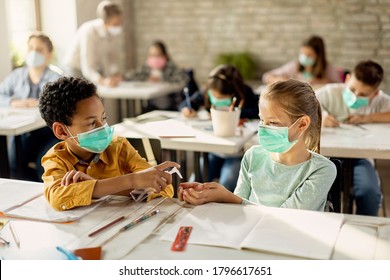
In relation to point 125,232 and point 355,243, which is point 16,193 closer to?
point 125,232

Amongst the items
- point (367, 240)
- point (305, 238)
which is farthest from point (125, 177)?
point (367, 240)

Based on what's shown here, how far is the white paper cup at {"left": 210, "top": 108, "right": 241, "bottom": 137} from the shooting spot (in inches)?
113

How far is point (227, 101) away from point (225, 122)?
345 mm

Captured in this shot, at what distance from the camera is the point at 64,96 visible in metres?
1.93

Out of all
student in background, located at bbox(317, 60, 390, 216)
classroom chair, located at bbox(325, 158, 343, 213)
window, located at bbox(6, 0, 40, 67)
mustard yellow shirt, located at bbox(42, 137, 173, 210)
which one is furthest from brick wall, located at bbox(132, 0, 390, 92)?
mustard yellow shirt, located at bbox(42, 137, 173, 210)

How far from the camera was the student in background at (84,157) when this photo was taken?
1778 mm

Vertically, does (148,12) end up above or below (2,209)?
above

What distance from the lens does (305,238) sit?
1505mm

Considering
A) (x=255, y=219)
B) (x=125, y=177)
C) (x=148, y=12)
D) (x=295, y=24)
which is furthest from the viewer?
(x=148, y=12)

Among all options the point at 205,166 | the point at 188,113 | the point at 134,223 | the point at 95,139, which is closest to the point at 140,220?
the point at 134,223

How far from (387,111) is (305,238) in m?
1.90

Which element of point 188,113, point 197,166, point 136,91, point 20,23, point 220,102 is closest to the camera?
point 220,102

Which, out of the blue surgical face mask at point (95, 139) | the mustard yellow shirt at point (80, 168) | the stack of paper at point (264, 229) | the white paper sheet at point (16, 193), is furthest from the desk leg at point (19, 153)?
the stack of paper at point (264, 229)
